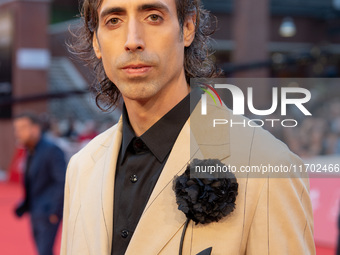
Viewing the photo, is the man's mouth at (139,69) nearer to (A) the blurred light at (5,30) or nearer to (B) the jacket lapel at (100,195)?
(B) the jacket lapel at (100,195)

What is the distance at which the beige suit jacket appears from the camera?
4.92 ft

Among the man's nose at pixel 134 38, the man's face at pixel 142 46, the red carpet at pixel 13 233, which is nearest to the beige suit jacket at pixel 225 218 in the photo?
the man's face at pixel 142 46

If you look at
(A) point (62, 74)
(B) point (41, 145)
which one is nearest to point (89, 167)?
(B) point (41, 145)

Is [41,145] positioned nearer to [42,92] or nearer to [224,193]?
[224,193]

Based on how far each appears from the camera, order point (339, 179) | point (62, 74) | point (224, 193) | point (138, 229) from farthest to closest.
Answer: point (62, 74) < point (339, 179) < point (138, 229) < point (224, 193)

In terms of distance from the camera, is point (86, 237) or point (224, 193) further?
point (86, 237)

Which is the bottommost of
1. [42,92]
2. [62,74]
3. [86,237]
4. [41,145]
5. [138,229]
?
[62,74]

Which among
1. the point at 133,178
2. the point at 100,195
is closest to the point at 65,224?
the point at 100,195

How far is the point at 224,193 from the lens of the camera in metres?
1.51

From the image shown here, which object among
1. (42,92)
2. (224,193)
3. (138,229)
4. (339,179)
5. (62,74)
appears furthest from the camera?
(62,74)

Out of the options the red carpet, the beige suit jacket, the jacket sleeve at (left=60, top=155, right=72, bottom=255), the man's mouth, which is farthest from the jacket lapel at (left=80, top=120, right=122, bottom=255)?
the red carpet

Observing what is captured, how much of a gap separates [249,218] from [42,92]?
536 inches

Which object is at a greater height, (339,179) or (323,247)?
(339,179)

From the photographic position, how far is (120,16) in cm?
168
